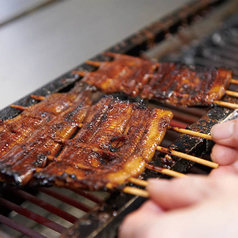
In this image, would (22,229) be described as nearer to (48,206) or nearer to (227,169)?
(48,206)

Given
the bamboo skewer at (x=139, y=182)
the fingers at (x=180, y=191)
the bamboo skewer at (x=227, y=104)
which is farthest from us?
the bamboo skewer at (x=227, y=104)

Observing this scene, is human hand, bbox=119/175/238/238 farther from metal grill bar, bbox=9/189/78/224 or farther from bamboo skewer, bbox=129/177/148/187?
metal grill bar, bbox=9/189/78/224

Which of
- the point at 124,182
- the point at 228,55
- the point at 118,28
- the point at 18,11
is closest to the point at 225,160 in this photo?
the point at 124,182

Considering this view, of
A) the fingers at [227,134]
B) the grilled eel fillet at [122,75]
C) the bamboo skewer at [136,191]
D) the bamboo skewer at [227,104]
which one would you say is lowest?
the bamboo skewer at [136,191]

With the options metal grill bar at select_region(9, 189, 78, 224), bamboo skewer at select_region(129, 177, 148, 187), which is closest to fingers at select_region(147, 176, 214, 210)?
bamboo skewer at select_region(129, 177, 148, 187)

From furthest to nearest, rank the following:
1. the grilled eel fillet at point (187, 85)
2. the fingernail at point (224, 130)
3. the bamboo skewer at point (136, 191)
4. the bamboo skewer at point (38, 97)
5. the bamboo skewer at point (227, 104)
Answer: the bamboo skewer at point (38, 97), the grilled eel fillet at point (187, 85), the bamboo skewer at point (227, 104), the fingernail at point (224, 130), the bamboo skewer at point (136, 191)

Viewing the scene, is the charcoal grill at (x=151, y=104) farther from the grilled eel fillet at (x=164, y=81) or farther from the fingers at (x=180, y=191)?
the fingers at (x=180, y=191)

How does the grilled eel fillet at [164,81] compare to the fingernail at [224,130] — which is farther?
the grilled eel fillet at [164,81]

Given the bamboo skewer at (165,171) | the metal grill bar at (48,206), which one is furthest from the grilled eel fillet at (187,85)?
the metal grill bar at (48,206)
